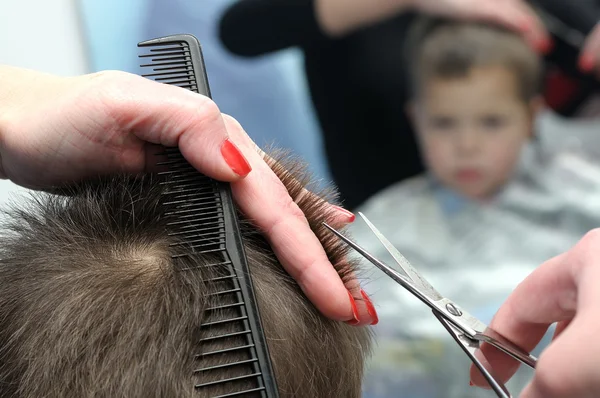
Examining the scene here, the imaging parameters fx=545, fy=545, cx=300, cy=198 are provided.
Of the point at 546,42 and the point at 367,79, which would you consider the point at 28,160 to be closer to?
the point at 367,79

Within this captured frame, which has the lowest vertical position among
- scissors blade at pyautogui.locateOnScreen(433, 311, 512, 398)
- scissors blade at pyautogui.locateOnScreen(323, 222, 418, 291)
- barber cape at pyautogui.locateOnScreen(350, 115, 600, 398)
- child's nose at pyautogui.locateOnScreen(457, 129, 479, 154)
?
barber cape at pyautogui.locateOnScreen(350, 115, 600, 398)

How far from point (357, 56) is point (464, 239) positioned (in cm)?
77

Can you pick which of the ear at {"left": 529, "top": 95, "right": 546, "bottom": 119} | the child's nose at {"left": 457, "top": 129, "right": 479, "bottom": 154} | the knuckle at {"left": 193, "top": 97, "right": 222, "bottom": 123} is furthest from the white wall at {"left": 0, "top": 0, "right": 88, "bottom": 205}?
the ear at {"left": 529, "top": 95, "right": 546, "bottom": 119}

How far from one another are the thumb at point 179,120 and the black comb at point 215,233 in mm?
22

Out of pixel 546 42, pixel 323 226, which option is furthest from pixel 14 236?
pixel 546 42

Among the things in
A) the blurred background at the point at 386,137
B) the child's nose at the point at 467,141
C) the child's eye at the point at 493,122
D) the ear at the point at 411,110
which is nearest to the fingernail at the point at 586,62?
the blurred background at the point at 386,137

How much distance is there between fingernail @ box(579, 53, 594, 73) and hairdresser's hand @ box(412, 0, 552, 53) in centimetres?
16

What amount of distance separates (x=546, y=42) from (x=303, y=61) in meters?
0.86

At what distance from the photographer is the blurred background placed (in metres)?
1.81

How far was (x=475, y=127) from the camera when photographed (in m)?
1.98

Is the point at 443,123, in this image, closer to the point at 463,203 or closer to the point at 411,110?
the point at 411,110

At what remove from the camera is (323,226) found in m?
0.64

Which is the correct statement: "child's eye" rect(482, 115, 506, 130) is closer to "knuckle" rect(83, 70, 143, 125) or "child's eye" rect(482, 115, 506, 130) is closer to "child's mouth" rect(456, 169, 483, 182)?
"child's mouth" rect(456, 169, 483, 182)

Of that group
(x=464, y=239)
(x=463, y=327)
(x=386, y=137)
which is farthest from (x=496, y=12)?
(x=463, y=327)
